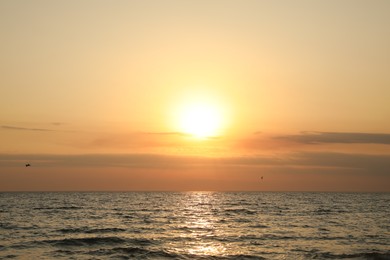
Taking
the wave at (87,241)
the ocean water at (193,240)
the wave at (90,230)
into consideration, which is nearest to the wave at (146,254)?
the ocean water at (193,240)

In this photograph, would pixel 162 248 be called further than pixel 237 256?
Yes

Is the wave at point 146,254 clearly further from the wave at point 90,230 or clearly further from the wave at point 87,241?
the wave at point 90,230

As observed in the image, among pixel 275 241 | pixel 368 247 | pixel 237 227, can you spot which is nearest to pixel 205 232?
pixel 237 227

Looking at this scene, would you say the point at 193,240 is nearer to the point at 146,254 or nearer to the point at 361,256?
the point at 146,254

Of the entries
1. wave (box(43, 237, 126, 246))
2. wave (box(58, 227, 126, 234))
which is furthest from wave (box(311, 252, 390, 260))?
wave (box(58, 227, 126, 234))

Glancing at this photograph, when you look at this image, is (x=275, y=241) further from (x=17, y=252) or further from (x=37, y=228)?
(x=37, y=228)

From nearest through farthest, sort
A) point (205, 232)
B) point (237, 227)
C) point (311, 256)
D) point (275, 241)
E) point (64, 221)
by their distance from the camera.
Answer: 1. point (311, 256)
2. point (275, 241)
3. point (205, 232)
4. point (237, 227)
5. point (64, 221)

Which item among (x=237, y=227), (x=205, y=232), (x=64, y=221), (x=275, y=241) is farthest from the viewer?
(x=64, y=221)

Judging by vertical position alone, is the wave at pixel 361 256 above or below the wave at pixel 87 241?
below

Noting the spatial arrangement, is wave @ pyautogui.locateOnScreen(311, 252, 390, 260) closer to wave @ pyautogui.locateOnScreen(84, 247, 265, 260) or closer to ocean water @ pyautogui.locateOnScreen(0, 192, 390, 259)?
ocean water @ pyautogui.locateOnScreen(0, 192, 390, 259)

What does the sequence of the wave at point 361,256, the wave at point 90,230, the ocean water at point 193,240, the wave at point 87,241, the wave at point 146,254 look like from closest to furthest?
the wave at point 361,256, the wave at point 146,254, the ocean water at point 193,240, the wave at point 87,241, the wave at point 90,230

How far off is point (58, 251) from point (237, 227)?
2331 cm

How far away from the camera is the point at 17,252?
34719 mm

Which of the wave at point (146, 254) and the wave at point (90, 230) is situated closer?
the wave at point (146, 254)
